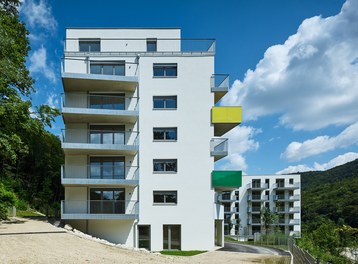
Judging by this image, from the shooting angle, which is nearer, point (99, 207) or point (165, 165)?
point (99, 207)

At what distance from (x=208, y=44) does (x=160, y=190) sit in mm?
12239

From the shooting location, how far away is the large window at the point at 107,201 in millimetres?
26375

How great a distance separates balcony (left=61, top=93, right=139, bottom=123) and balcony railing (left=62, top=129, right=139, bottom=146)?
Answer: 0.94 meters

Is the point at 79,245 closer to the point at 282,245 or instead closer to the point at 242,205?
the point at 282,245

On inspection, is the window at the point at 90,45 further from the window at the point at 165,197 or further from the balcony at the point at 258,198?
the balcony at the point at 258,198

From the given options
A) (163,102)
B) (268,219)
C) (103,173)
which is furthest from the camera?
(268,219)

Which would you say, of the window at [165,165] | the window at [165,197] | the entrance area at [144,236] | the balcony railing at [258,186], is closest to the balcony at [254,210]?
the balcony railing at [258,186]

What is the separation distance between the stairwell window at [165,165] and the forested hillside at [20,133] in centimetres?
843

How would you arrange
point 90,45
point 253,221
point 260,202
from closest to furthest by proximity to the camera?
1. point 90,45
2. point 253,221
3. point 260,202

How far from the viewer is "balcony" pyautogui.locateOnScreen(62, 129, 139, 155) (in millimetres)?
27156

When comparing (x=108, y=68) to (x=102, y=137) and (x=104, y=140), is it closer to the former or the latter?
(x=102, y=137)

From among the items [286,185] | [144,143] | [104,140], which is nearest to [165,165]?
[144,143]

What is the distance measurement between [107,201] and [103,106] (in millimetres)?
7326

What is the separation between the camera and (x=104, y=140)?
27906 mm
